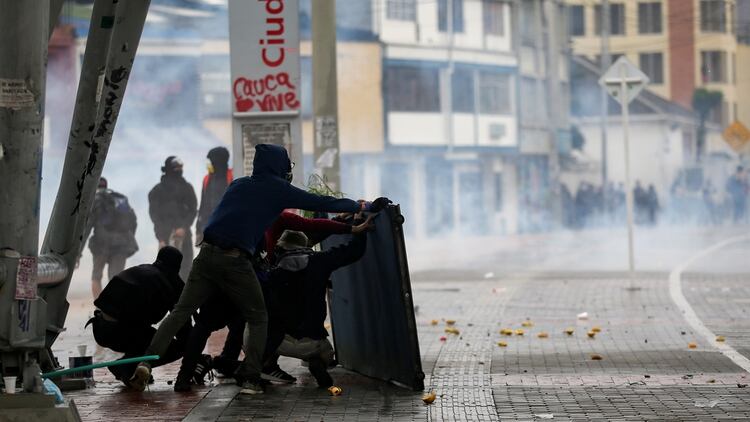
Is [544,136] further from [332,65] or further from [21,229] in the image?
[21,229]

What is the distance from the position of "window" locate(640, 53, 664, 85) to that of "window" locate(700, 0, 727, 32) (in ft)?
10.5

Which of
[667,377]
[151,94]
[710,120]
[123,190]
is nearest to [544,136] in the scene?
[710,120]

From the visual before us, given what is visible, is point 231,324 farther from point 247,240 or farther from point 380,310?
point 247,240

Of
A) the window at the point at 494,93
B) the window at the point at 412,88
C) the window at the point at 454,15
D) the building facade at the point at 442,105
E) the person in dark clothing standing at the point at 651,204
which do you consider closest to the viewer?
the building facade at the point at 442,105

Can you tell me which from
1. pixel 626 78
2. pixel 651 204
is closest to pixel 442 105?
pixel 651 204

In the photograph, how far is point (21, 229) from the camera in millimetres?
7387

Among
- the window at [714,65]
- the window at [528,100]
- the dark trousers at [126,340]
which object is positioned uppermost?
the window at [714,65]

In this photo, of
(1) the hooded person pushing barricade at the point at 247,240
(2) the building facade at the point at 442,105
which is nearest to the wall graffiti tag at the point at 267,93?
(1) the hooded person pushing barricade at the point at 247,240

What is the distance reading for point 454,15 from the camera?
2224 inches

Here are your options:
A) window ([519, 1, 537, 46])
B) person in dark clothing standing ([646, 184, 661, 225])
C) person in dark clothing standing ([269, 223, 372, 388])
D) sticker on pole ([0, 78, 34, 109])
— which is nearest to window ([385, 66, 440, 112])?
window ([519, 1, 537, 46])

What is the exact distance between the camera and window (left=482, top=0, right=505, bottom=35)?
58.9m

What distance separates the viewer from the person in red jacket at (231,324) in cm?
973

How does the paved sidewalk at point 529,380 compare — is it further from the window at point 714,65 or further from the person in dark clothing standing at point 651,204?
the window at point 714,65

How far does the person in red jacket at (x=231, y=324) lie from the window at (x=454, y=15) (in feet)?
151
